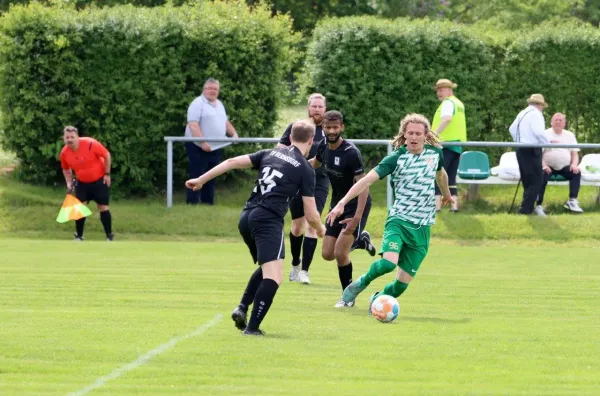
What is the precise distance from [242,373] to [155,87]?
614 inches

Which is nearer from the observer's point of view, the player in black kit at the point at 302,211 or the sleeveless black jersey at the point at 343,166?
the sleeveless black jersey at the point at 343,166

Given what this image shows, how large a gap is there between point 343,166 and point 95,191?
847 centimetres

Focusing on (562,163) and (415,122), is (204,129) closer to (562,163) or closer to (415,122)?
(562,163)

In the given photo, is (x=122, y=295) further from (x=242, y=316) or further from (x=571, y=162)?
(x=571, y=162)

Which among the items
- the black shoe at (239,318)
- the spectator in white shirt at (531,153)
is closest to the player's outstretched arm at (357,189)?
the black shoe at (239,318)

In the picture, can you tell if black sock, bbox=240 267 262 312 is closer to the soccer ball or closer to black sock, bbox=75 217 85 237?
the soccer ball

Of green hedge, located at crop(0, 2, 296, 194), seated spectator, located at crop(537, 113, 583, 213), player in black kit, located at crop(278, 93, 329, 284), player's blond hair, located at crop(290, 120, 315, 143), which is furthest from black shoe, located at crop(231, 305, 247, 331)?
green hedge, located at crop(0, 2, 296, 194)

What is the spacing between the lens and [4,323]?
10828mm

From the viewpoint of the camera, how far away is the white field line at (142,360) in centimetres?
779

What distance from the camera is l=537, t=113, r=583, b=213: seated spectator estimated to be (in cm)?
Answer: 2183

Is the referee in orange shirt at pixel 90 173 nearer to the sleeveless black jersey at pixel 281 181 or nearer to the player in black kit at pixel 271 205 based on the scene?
the player in black kit at pixel 271 205

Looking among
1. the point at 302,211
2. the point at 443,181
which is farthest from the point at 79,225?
the point at 443,181

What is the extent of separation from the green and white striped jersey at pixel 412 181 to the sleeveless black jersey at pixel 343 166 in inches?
58.4

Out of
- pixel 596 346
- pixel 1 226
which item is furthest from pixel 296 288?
pixel 1 226
